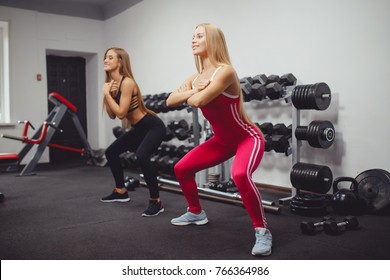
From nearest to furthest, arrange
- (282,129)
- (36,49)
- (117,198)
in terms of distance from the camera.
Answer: (117,198), (282,129), (36,49)

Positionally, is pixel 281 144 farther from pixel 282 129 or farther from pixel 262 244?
pixel 262 244

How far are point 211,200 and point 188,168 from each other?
1.19 m

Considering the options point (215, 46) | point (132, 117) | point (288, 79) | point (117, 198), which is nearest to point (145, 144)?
point (132, 117)

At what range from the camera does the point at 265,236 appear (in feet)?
6.52

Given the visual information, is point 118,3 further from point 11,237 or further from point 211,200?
point 11,237

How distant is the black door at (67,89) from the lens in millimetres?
6672

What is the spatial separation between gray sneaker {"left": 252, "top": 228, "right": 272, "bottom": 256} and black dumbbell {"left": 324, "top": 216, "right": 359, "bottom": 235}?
0.51 metres

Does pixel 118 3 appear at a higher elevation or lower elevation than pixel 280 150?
higher

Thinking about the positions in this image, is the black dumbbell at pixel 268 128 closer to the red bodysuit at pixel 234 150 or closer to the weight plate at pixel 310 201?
the weight plate at pixel 310 201

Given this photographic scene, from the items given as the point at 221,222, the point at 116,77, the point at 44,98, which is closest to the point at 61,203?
the point at 116,77

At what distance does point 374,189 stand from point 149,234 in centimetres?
169

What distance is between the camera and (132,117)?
9.48 feet

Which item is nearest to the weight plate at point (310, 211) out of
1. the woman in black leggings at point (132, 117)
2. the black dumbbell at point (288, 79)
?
the woman in black leggings at point (132, 117)
